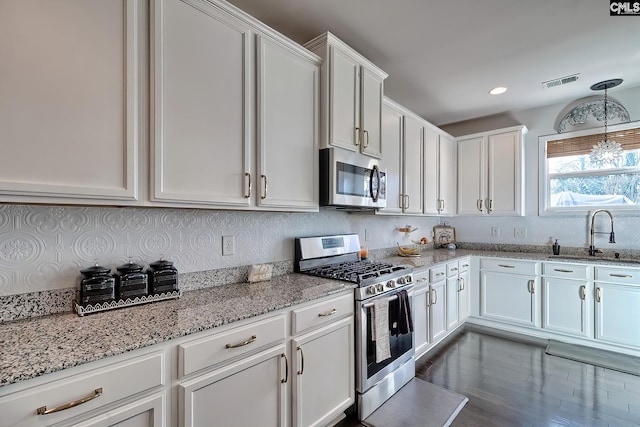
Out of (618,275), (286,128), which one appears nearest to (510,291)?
(618,275)

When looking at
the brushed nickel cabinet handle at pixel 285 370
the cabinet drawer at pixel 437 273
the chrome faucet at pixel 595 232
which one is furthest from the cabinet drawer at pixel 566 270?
the brushed nickel cabinet handle at pixel 285 370

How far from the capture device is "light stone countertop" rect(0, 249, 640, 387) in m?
0.88

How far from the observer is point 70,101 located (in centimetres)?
111

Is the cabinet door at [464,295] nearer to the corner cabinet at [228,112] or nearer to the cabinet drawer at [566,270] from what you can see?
the cabinet drawer at [566,270]

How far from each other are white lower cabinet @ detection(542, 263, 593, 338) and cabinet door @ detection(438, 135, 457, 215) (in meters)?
1.22

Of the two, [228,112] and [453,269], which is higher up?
[228,112]

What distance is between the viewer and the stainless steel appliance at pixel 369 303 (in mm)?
1935

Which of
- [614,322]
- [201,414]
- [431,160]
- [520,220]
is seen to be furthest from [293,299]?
[520,220]

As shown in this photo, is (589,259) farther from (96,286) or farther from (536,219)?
(96,286)

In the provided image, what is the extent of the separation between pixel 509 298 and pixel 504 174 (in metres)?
1.51

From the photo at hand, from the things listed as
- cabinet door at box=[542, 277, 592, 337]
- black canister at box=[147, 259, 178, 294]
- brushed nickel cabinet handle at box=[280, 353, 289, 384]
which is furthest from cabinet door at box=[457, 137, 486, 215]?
black canister at box=[147, 259, 178, 294]

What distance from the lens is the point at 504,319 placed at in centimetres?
347

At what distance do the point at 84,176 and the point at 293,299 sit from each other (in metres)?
1.06

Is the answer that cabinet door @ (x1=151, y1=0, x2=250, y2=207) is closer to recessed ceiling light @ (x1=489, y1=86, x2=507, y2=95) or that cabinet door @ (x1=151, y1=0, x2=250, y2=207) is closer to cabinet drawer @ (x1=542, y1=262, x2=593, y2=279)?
recessed ceiling light @ (x1=489, y1=86, x2=507, y2=95)
